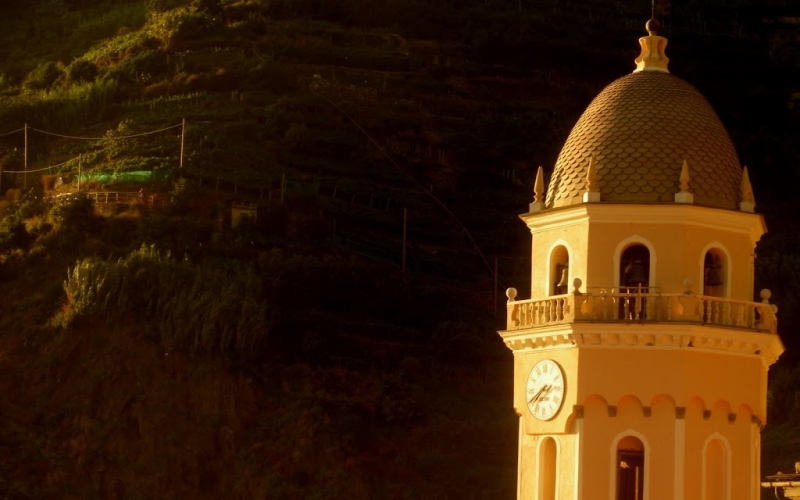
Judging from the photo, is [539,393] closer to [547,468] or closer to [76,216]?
[547,468]

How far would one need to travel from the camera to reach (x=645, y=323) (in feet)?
122

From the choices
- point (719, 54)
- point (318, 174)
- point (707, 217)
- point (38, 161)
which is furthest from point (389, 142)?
point (707, 217)

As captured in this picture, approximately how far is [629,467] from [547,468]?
163 cm

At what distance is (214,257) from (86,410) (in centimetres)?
835

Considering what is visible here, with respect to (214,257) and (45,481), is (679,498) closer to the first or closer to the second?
(45,481)

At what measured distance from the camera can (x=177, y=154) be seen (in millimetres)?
78000

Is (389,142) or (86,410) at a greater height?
(389,142)

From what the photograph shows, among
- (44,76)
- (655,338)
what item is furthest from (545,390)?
(44,76)

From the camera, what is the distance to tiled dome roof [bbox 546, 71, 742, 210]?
125ft

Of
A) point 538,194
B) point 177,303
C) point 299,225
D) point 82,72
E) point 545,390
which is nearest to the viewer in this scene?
point 545,390

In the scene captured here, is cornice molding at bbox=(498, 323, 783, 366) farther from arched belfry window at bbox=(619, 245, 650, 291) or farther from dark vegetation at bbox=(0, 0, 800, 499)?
dark vegetation at bbox=(0, 0, 800, 499)

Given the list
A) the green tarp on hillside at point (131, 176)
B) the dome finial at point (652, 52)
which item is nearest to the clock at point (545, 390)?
the dome finial at point (652, 52)

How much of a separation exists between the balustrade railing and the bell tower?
0.08 feet

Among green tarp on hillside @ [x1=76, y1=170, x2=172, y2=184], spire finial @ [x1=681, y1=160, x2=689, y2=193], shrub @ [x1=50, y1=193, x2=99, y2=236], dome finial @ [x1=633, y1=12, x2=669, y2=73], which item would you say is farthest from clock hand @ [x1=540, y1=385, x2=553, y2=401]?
green tarp on hillside @ [x1=76, y1=170, x2=172, y2=184]
